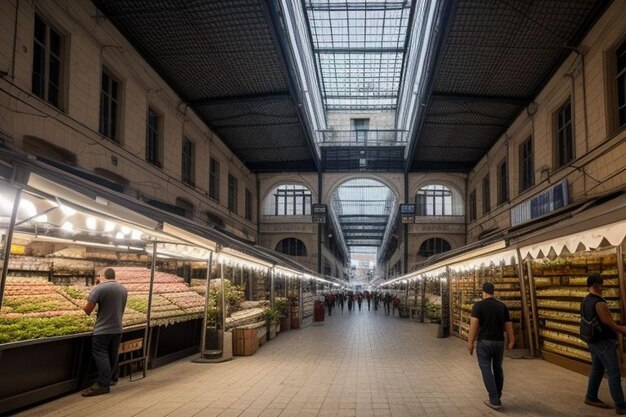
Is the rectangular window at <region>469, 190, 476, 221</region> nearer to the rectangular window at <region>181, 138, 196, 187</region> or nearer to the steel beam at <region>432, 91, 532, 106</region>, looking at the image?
the steel beam at <region>432, 91, 532, 106</region>

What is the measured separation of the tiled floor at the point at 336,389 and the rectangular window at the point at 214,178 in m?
14.6

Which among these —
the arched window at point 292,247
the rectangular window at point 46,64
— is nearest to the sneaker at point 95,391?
the rectangular window at point 46,64

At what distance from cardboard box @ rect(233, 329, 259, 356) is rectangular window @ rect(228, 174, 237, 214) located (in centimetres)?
1756

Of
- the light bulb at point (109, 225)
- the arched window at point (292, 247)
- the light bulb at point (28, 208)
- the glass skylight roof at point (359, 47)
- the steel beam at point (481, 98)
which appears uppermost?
the glass skylight roof at point (359, 47)

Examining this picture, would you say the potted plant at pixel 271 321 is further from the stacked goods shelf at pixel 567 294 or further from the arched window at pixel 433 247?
the arched window at pixel 433 247

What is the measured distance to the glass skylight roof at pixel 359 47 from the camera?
79.7ft

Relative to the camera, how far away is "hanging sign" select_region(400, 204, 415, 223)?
31916 mm

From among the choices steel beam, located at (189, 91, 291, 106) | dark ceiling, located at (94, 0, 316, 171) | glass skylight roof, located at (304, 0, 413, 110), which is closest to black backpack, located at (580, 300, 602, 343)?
dark ceiling, located at (94, 0, 316, 171)

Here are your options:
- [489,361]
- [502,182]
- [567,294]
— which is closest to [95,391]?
[489,361]

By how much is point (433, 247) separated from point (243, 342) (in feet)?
82.0

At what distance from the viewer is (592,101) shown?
551 inches

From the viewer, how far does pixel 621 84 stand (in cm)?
→ 1302

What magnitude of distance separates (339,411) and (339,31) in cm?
2291

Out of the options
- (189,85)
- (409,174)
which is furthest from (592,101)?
(409,174)
